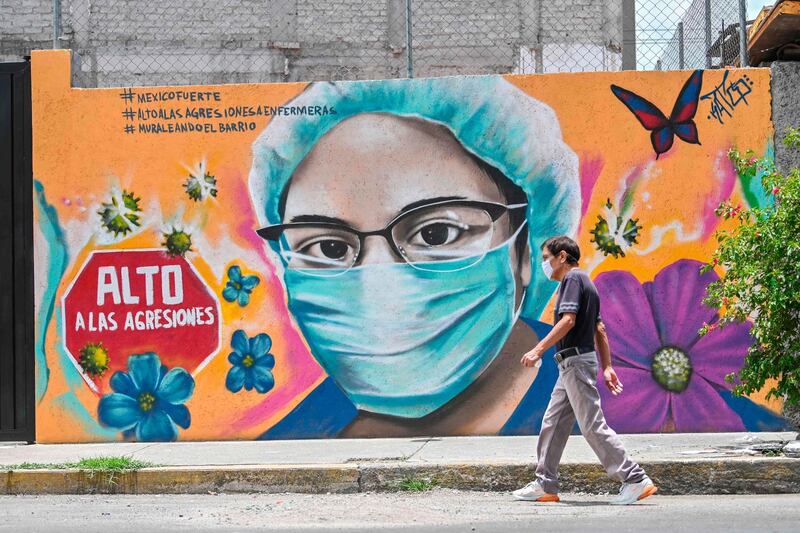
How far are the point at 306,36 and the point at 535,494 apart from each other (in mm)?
14183

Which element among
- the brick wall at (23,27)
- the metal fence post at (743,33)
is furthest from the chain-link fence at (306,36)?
the metal fence post at (743,33)

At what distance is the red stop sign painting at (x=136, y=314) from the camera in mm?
9555

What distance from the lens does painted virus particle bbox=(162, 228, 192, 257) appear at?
377 inches

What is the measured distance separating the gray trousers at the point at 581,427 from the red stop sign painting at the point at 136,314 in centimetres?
359

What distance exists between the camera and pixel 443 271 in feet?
30.8

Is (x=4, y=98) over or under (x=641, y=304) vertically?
over

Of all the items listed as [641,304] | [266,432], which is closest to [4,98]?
[266,432]

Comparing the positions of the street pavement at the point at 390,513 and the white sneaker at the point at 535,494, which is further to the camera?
the white sneaker at the point at 535,494

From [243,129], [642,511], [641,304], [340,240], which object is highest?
[243,129]

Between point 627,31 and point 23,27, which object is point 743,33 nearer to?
point 627,31

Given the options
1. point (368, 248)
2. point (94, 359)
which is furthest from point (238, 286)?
point (94, 359)

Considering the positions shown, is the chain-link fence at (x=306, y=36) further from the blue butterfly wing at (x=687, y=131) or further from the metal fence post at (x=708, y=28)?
the blue butterfly wing at (x=687, y=131)

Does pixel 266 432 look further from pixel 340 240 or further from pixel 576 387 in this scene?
pixel 576 387

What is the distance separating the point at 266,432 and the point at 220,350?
0.82 metres
